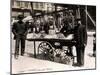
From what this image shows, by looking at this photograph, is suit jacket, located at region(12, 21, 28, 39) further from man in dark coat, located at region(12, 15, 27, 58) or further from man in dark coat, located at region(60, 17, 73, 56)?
man in dark coat, located at region(60, 17, 73, 56)

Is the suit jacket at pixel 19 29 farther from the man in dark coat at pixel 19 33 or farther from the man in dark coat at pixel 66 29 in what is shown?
the man in dark coat at pixel 66 29

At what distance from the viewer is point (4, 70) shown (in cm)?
181

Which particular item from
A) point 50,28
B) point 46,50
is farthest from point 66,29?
point 46,50

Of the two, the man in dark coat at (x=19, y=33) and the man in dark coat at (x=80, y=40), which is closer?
the man in dark coat at (x=19, y=33)

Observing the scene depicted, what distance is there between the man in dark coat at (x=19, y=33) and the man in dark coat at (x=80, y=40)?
55cm

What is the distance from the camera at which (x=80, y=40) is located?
6.79 feet

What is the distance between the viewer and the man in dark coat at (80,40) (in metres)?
2.06

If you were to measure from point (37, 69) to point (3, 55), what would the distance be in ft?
1.17

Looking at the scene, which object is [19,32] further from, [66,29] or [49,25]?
[66,29]

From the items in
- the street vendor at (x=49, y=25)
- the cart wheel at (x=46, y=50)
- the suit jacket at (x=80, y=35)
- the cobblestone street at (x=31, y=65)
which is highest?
the street vendor at (x=49, y=25)

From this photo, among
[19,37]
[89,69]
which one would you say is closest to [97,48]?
[89,69]

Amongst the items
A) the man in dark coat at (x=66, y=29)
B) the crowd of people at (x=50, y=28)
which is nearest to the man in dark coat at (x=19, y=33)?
the crowd of people at (x=50, y=28)

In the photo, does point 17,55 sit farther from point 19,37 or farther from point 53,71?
point 53,71

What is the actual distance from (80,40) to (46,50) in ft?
1.29
